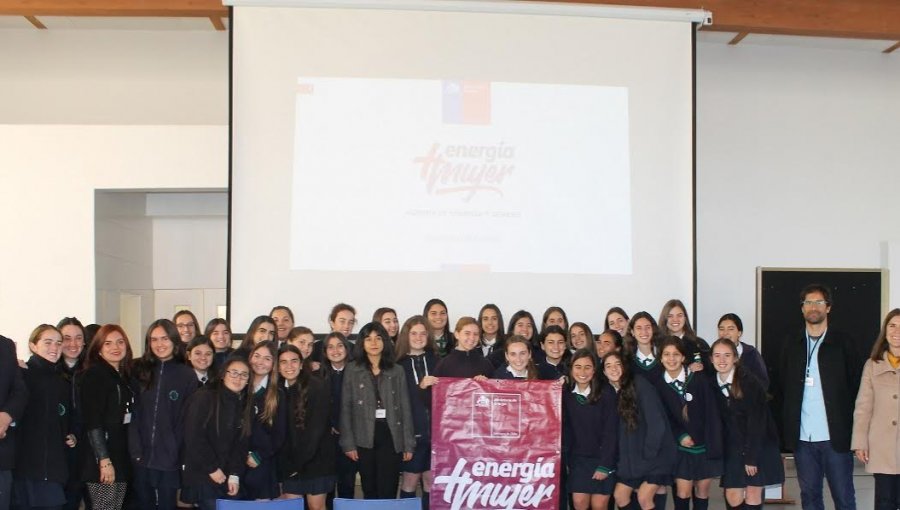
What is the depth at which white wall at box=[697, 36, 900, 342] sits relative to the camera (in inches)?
326

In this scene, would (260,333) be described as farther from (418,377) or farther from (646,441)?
(646,441)

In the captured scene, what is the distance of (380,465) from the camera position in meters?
5.12

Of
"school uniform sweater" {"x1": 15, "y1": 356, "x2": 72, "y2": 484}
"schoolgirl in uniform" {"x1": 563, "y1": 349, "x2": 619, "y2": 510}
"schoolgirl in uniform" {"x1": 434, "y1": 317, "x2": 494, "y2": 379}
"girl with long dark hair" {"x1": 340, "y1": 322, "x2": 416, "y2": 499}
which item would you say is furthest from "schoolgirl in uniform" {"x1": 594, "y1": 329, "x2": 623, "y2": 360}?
"school uniform sweater" {"x1": 15, "y1": 356, "x2": 72, "y2": 484}

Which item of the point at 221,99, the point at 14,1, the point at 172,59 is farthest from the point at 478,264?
the point at 14,1

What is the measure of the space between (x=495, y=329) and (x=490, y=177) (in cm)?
143

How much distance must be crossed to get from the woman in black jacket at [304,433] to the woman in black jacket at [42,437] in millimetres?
1149

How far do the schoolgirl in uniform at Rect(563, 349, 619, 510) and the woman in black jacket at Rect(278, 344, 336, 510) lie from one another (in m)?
1.35

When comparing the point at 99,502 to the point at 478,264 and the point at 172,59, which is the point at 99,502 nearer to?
the point at 478,264

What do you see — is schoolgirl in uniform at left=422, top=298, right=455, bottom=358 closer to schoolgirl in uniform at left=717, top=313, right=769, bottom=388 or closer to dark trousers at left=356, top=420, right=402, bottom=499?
dark trousers at left=356, top=420, right=402, bottom=499

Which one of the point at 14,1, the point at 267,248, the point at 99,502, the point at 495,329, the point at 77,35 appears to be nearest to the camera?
the point at 99,502

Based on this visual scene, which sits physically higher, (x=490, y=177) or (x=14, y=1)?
(x=14, y=1)

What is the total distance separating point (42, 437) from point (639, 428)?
125 inches

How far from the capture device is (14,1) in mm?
7031

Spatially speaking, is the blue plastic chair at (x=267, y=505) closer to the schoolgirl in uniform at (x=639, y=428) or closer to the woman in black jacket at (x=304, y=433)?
the woman in black jacket at (x=304, y=433)
